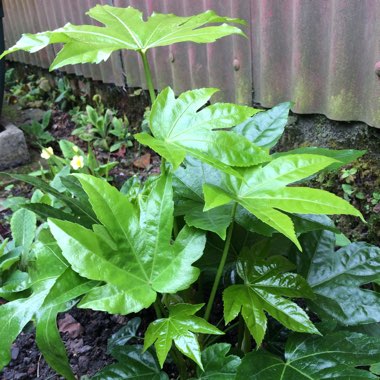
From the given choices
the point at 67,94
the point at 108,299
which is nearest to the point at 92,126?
the point at 67,94

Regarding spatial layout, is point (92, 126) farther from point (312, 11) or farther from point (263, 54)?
point (312, 11)

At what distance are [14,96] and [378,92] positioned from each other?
4.52 metres

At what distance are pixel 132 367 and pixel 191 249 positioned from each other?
0.42 m

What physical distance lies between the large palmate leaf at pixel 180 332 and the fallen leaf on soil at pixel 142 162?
93.8 inches

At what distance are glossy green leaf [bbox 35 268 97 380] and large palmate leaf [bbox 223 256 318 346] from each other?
1.09 ft

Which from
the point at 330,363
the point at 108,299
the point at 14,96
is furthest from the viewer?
the point at 14,96

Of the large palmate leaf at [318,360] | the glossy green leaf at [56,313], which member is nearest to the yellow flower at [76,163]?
the glossy green leaf at [56,313]

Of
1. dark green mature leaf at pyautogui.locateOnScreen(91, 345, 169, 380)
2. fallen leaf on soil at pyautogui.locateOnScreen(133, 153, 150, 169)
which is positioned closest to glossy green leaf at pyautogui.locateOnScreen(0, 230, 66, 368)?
dark green mature leaf at pyautogui.locateOnScreen(91, 345, 169, 380)

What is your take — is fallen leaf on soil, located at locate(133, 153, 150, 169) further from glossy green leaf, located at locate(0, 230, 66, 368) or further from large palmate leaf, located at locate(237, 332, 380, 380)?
large palmate leaf, located at locate(237, 332, 380, 380)

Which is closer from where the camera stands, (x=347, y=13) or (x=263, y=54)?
(x=347, y=13)

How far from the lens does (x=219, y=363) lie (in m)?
1.02

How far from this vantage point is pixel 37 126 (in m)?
4.02

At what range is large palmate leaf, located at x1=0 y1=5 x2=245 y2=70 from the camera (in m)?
1.00

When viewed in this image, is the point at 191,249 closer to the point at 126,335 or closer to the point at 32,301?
the point at 32,301
